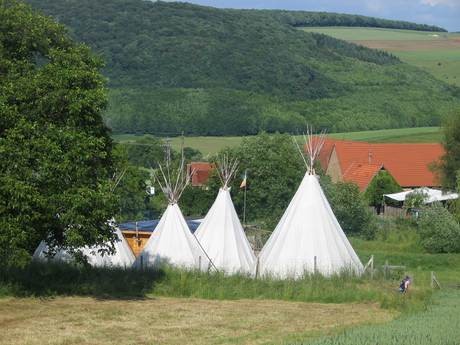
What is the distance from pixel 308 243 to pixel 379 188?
32.6 m

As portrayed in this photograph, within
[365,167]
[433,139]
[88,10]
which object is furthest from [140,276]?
[88,10]

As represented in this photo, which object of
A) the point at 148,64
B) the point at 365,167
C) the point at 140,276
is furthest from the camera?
the point at 148,64

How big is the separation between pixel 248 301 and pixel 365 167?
44006 millimetres

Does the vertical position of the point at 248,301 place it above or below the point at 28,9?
below

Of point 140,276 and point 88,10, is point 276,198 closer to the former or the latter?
point 140,276

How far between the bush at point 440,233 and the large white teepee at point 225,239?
15.0 meters

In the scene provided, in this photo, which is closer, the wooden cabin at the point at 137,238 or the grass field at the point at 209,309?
the grass field at the point at 209,309

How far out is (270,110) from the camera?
10944 cm

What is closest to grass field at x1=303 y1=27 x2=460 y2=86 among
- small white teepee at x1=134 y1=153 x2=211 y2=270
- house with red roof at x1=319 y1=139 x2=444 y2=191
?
house with red roof at x1=319 y1=139 x2=444 y2=191

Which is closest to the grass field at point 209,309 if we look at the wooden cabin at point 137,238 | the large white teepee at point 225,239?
the large white teepee at point 225,239

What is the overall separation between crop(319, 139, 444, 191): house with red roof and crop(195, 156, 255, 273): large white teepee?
33.2 meters

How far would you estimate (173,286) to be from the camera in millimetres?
25172

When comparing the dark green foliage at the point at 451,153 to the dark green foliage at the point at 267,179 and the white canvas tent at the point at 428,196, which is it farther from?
the dark green foliage at the point at 267,179

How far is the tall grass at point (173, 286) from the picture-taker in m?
23.7
